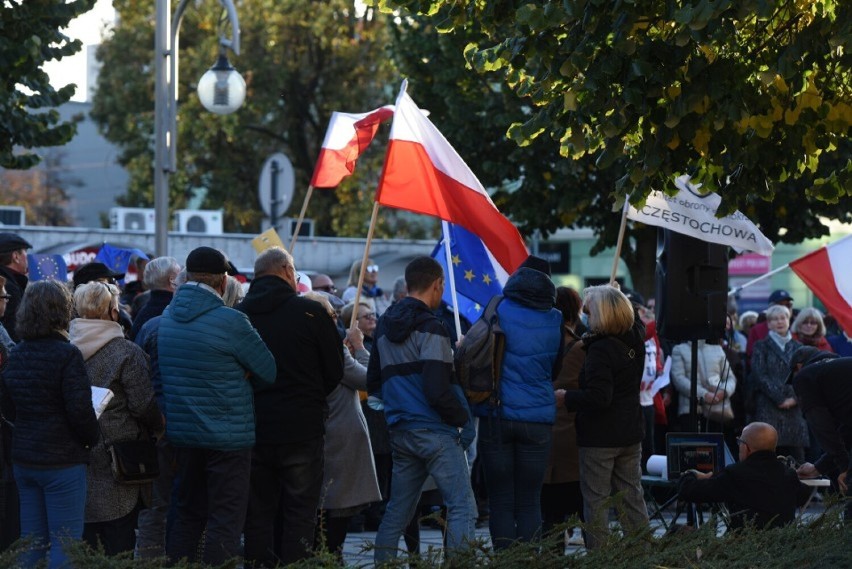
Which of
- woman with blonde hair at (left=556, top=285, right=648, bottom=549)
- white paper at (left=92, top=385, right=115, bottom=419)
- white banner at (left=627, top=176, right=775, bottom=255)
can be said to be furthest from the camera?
white banner at (left=627, top=176, right=775, bottom=255)

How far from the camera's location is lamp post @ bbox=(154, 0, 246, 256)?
50.6 ft

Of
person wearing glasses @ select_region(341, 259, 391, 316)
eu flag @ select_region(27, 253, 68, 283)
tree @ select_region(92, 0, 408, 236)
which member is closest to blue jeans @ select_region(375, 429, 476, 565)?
person wearing glasses @ select_region(341, 259, 391, 316)

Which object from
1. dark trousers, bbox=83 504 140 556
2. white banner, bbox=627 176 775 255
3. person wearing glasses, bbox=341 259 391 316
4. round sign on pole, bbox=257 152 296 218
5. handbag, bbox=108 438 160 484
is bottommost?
dark trousers, bbox=83 504 140 556

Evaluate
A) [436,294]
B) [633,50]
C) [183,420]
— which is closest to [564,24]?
[633,50]

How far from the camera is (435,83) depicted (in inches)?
906

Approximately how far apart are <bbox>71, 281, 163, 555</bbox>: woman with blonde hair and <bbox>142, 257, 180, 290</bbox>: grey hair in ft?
4.06

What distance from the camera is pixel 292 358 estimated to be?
8430 mm

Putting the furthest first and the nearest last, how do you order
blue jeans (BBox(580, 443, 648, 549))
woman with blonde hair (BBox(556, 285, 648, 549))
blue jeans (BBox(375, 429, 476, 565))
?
blue jeans (BBox(580, 443, 648, 549))
woman with blonde hair (BBox(556, 285, 648, 549))
blue jeans (BBox(375, 429, 476, 565))

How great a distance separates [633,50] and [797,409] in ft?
23.3

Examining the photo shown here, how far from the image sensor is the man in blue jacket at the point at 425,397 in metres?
8.67

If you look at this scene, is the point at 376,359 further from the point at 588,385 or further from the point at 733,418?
the point at 733,418

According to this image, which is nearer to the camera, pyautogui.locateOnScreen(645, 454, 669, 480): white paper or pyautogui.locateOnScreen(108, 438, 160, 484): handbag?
pyautogui.locateOnScreen(108, 438, 160, 484): handbag

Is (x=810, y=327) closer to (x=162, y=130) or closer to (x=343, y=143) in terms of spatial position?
(x=343, y=143)

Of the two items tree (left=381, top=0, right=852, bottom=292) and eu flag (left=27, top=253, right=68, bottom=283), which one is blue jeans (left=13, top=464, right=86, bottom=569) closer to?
tree (left=381, top=0, right=852, bottom=292)
